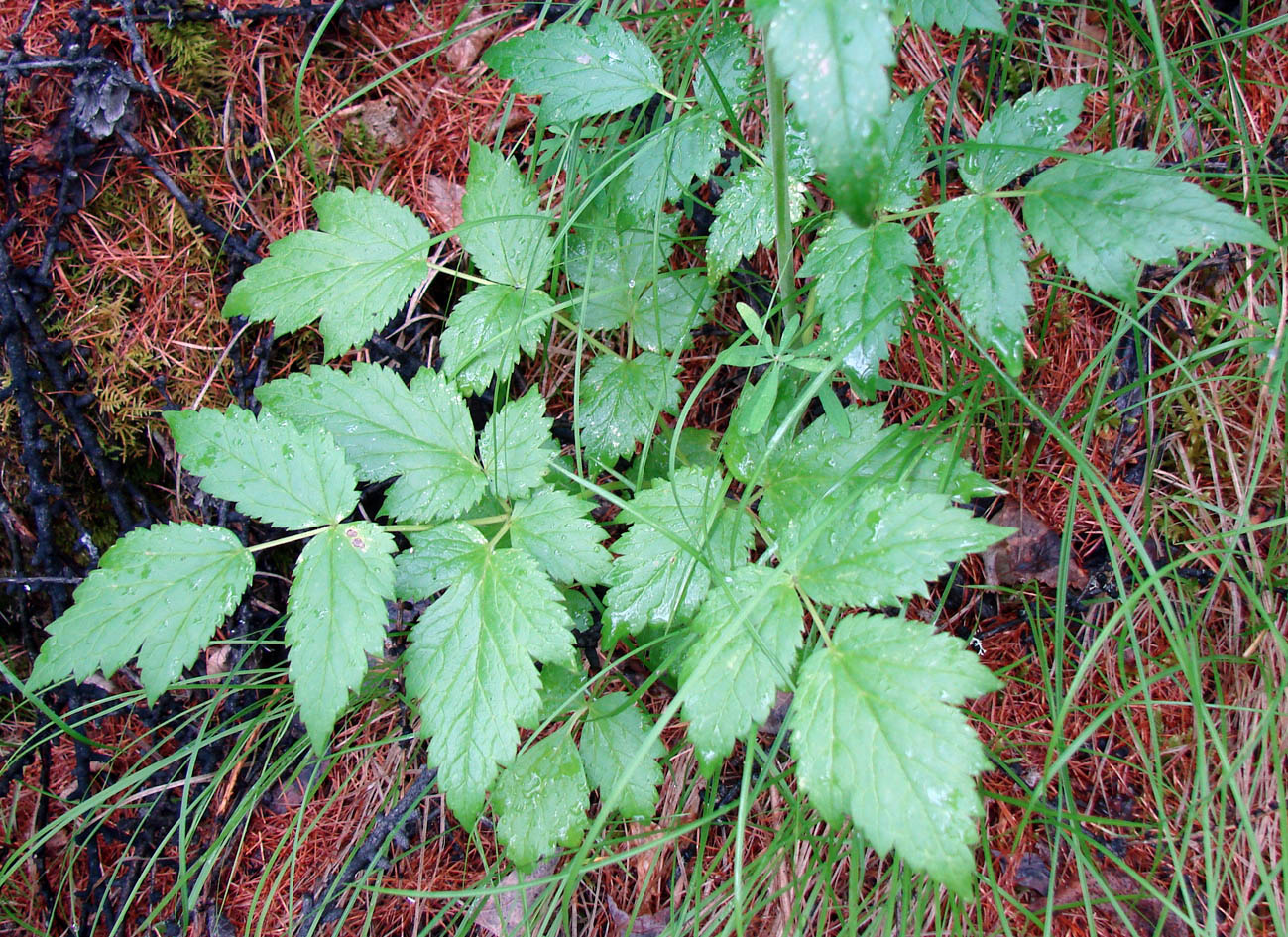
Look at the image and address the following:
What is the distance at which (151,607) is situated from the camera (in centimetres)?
146

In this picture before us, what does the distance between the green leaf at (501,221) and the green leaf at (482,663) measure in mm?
636

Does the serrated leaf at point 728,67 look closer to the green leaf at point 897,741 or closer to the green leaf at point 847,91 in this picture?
the green leaf at point 847,91

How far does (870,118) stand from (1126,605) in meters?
0.93

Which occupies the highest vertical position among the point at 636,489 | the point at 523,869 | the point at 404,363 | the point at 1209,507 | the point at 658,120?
the point at 658,120

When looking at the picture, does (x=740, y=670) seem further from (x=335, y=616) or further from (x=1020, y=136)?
(x=1020, y=136)

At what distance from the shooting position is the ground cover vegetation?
1.27m

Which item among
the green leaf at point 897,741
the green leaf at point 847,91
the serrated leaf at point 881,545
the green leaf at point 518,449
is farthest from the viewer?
the green leaf at point 518,449

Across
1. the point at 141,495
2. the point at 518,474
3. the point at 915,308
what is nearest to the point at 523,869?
the point at 518,474

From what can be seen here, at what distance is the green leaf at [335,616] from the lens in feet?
4.48

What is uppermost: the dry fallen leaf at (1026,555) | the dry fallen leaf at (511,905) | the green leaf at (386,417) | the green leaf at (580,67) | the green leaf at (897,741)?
the green leaf at (580,67)

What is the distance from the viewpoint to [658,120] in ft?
5.60

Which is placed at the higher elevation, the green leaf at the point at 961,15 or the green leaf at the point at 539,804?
the green leaf at the point at 961,15

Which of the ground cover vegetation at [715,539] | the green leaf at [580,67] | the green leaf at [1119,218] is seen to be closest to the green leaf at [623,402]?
the ground cover vegetation at [715,539]

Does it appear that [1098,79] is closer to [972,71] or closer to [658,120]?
[972,71]
